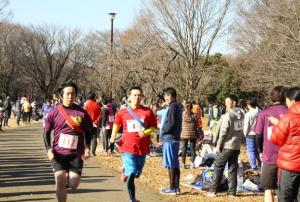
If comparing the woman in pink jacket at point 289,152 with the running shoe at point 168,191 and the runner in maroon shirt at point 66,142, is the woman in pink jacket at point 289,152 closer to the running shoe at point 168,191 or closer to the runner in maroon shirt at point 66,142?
the runner in maroon shirt at point 66,142

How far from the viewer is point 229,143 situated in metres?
9.35

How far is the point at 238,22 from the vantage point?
21906 millimetres

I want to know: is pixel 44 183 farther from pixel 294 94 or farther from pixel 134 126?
pixel 294 94

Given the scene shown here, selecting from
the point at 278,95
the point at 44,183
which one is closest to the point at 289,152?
the point at 278,95

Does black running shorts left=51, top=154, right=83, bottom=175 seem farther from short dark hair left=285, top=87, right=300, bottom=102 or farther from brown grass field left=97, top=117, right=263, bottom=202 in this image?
short dark hair left=285, top=87, right=300, bottom=102

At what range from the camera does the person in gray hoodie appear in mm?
9328

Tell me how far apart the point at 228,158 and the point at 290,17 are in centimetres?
824

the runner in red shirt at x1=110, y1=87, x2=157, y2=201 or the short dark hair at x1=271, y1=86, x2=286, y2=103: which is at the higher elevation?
the short dark hair at x1=271, y1=86, x2=286, y2=103

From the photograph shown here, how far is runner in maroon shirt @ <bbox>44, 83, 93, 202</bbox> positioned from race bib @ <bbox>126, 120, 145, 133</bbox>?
107 centimetres

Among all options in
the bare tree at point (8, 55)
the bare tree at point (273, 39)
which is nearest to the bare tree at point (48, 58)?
the bare tree at point (8, 55)

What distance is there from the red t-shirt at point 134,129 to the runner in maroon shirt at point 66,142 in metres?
1.02

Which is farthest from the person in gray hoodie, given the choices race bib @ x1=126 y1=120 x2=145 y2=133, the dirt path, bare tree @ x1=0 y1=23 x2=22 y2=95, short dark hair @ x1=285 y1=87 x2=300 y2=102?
bare tree @ x1=0 y1=23 x2=22 y2=95

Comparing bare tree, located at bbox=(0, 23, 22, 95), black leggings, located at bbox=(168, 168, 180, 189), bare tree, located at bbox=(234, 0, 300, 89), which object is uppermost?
bare tree, located at bbox=(0, 23, 22, 95)

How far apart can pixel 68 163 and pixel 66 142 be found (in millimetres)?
296
